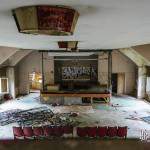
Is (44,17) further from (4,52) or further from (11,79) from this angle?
(11,79)

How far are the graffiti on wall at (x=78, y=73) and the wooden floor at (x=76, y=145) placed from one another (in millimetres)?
17942

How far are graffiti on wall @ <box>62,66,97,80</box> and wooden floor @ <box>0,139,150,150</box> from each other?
17942 millimetres

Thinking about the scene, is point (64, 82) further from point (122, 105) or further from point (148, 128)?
point (148, 128)

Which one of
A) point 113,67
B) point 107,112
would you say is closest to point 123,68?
point 113,67

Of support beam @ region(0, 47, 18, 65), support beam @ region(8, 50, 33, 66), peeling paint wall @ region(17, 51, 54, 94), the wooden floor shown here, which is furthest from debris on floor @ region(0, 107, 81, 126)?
the wooden floor

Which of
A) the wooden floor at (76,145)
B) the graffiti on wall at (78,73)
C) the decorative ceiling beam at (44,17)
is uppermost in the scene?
the decorative ceiling beam at (44,17)

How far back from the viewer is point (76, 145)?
133 centimetres

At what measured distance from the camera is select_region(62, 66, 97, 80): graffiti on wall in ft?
63.5

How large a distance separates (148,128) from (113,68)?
912 cm

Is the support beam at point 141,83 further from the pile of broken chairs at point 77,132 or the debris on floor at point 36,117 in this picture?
the pile of broken chairs at point 77,132

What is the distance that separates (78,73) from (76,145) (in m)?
18.0

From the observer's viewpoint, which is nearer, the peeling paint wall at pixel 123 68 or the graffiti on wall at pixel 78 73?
the peeling paint wall at pixel 123 68

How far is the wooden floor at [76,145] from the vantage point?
4.25ft

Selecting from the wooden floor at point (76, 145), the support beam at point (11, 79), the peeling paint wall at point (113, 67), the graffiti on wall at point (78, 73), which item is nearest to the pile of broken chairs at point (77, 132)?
the wooden floor at point (76, 145)
